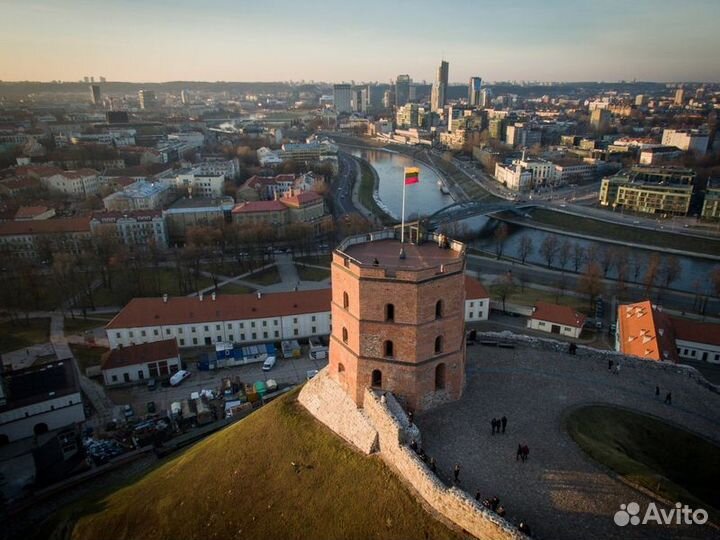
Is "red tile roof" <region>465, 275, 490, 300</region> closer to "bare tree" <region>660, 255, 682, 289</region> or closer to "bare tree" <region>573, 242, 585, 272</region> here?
"bare tree" <region>573, 242, 585, 272</region>

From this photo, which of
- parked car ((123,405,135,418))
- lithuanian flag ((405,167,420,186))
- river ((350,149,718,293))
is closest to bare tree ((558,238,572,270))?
river ((350,149,718,293))

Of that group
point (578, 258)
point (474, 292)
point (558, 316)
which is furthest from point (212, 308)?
point (578, 258)

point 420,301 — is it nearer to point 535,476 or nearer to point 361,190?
point 535,476

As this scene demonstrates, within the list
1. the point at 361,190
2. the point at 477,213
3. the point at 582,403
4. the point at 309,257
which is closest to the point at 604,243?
the point at 477,213

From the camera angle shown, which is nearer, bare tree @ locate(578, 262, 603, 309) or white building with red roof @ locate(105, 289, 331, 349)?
white building with red roof @ locate(105, 289, 331, 349)

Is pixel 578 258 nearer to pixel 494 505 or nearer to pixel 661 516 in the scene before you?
pixel 661 516

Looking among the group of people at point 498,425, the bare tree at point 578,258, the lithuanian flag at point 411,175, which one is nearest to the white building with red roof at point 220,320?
the lithuanian flag at point 411,175
